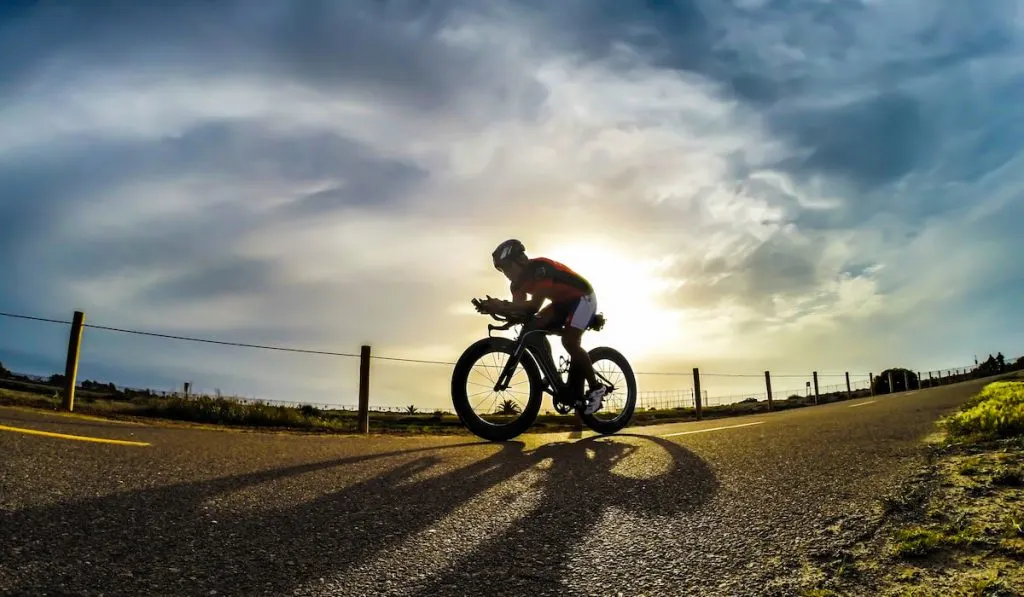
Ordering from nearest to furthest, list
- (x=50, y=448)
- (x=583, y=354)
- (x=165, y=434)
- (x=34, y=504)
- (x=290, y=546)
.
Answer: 1. (x=290, y=546)
2. (x=34, y=504)
3. (x=50, y=448)
4. (x=165, y=434)
5. (x=583, y=354)

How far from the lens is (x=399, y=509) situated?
2812 millimetres

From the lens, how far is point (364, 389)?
1116 cm

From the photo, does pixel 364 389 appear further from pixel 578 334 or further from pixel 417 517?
pixel 417 517

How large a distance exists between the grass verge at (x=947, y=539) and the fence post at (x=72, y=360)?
11.9 metres

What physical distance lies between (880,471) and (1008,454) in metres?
0.63

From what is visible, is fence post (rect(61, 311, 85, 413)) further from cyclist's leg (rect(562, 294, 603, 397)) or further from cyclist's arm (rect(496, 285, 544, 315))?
cyclist's leg (rect(562, 294, 603, 397))

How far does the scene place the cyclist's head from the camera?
6.17m

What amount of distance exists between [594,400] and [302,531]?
4.41m

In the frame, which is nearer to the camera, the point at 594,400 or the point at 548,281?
the point at 548,281

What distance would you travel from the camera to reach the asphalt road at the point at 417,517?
1.97 metres

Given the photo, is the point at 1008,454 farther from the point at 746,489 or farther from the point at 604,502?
the point at 604,502

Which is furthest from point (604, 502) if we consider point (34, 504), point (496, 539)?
point (34, 504)

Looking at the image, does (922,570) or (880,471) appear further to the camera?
(880,471)

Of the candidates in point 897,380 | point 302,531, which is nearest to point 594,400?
point 302,531
